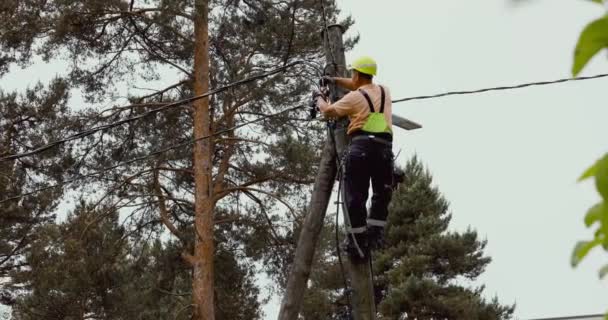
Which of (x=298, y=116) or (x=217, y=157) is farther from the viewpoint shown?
(x=217, y=157)

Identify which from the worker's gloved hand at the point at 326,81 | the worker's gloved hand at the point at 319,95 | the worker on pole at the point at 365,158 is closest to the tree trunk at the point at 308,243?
the worker on pole at the point at 365,158

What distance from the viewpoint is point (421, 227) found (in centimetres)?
2308

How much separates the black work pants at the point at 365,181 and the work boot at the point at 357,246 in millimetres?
48

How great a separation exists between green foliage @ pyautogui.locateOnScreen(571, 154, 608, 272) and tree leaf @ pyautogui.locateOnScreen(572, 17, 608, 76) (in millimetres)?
57

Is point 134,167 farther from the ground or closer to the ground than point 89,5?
closer to the ground

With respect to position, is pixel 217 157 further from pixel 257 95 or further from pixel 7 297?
pixel 7 297

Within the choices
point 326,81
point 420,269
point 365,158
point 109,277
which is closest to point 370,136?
point 365,158

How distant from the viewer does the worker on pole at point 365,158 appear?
498cm

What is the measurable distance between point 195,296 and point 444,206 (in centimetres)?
1139

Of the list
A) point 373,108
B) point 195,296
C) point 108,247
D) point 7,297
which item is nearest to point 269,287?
point 195,296

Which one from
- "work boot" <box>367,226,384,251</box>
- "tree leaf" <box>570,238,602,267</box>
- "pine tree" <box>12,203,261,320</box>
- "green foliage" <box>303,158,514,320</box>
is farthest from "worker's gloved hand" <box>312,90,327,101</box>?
"green foliage" <box>303,158,514,320</box>

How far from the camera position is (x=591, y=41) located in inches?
17.8

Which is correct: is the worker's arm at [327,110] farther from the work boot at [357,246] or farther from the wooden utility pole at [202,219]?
the wooden utility pole at [202,219]

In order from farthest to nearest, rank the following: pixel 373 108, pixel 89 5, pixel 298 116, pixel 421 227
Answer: pixel 421 227 < pixel 298 116 < pixel 89 5 < pixel 373 108
